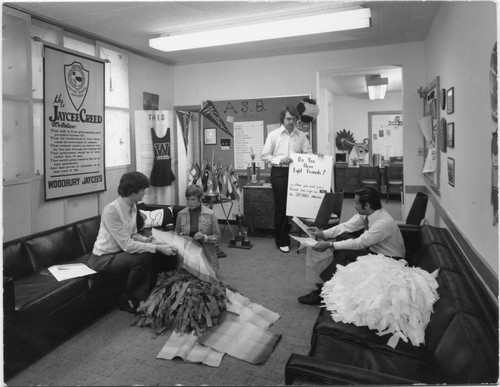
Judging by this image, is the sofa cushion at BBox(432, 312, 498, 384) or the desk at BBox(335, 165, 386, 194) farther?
the desk at BBox(335, 165, 386, 194)

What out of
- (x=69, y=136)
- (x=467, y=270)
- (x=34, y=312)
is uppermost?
(x=69, y=136)

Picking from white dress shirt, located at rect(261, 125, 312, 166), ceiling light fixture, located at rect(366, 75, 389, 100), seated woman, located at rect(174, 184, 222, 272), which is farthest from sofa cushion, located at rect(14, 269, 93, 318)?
ceiling light fixture, located at rect(366, 75, 389, 100)

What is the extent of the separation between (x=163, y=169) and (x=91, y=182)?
3.52 feet

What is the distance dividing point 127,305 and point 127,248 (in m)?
0.47

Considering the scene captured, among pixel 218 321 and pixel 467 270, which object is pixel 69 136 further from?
pixel 467 270

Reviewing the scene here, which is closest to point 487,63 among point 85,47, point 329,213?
point 329,213

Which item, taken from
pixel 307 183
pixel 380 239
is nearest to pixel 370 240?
pixel 380 239

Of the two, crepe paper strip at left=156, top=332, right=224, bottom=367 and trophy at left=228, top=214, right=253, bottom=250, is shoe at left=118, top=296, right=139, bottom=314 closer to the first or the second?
crepe paper strip at left=156, top=332, right=224, bottom=367

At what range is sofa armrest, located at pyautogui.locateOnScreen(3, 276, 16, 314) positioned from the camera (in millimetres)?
2213

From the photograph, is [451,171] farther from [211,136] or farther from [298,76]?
[211,136]

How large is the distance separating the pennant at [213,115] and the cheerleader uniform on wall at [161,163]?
86 centimetres

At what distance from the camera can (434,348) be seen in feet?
→ 5.37

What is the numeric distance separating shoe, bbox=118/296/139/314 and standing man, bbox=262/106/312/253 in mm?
2073

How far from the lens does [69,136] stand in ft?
13.2
